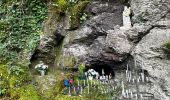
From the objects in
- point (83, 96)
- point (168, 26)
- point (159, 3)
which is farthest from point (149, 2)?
point (83, 96)

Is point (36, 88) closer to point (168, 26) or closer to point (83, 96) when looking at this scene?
point (83, 96)

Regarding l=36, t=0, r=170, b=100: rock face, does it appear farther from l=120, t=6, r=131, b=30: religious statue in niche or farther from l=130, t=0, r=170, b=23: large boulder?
l=120, t=6, r=131, b=30: religious statue in niche

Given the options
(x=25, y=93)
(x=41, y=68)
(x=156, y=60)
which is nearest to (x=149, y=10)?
(x=156, y=60)

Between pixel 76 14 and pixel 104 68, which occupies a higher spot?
pixel 76 14

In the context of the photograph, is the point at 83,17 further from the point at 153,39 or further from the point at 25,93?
the point at 25,93

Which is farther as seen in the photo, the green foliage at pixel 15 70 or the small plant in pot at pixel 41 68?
the small plant in pot at pixel 41 68

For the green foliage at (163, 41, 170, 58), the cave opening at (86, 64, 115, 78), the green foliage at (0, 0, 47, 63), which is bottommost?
the cave opening at (86, 64, 115, 78)

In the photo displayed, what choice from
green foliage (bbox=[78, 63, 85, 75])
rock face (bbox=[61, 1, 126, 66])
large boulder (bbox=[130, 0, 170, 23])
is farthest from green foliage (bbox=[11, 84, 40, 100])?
large boulder (bbox=[130, 0, 170, 23])

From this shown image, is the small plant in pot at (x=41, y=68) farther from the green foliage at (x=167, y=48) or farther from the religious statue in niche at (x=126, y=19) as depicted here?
the green foliage at (x=167, y=48)

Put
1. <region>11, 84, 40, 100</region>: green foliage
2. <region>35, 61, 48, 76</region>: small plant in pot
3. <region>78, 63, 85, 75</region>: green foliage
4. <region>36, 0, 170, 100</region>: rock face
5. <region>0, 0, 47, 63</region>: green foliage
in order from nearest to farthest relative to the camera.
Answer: <region>36, 0, 170, 100</region>: rock face → <region>11, 84, 40, 100</region>: green foliage → <region>78, 63, 85, 75</region>: green foliage → <region>35, 61, 48, 76</region>: small plant in pot → <region>0, 0, 47, 63</region>: green foliage

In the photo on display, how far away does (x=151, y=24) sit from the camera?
8.19 meters

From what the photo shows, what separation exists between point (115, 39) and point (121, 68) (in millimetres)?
807

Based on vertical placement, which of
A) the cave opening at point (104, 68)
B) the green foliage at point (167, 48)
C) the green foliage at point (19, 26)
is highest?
the green foliage at point (19, 26)

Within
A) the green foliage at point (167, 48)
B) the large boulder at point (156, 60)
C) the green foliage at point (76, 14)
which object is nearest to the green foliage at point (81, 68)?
the green foliage at point (76, 14)
